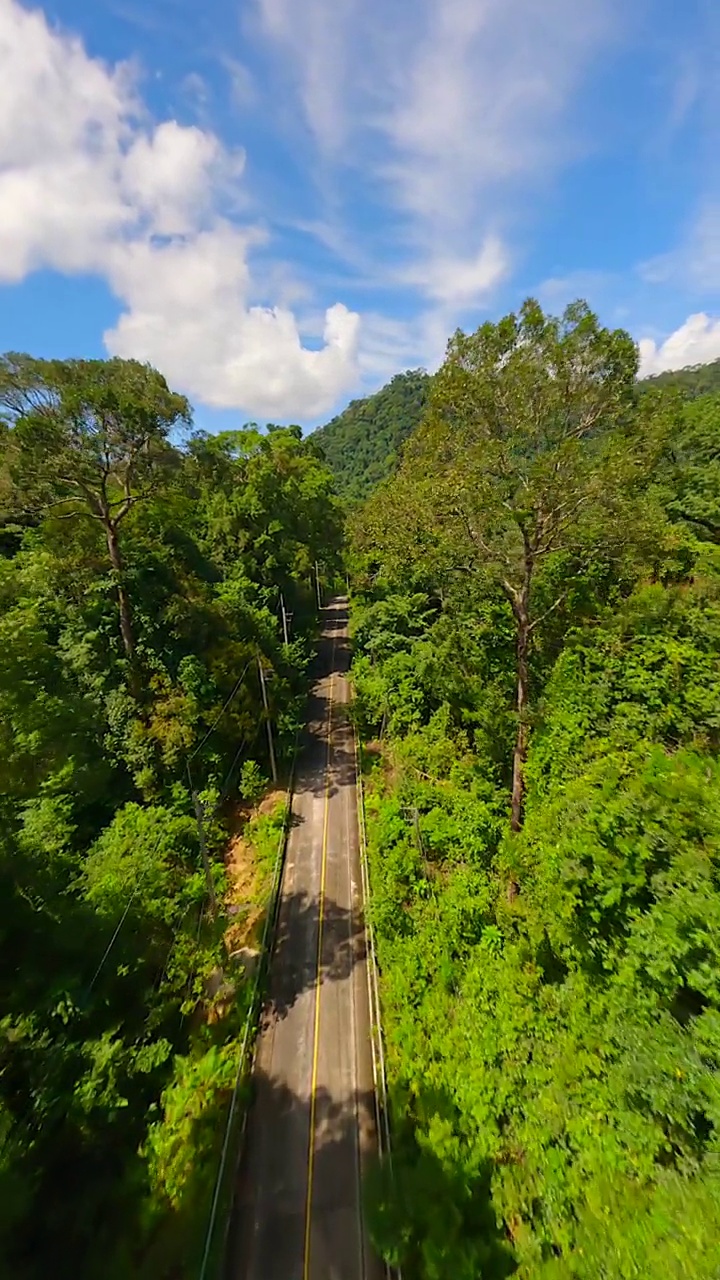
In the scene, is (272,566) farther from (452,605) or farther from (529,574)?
(529,574)

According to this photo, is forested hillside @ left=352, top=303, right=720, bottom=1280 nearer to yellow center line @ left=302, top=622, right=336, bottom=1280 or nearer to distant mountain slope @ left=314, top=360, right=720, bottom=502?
yellow center line @ left=302, top=622, right=336, bottom=1280

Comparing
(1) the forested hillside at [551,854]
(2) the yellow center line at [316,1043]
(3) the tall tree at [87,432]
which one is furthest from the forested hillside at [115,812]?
(1) the forested hillside at [551,854]

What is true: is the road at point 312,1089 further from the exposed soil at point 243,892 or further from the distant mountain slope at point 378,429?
the distant mountain slope at point 378,429

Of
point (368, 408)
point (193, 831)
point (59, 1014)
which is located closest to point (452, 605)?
point (193, 831)

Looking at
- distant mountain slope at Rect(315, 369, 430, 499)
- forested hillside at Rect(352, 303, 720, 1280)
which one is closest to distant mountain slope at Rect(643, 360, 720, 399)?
distant mountain slope at Rect(315, 369, 430, 499)

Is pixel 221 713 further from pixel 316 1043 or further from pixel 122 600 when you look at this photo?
pixel 316 1043

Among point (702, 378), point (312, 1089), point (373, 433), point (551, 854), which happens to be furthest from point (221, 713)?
point (702, 378)
